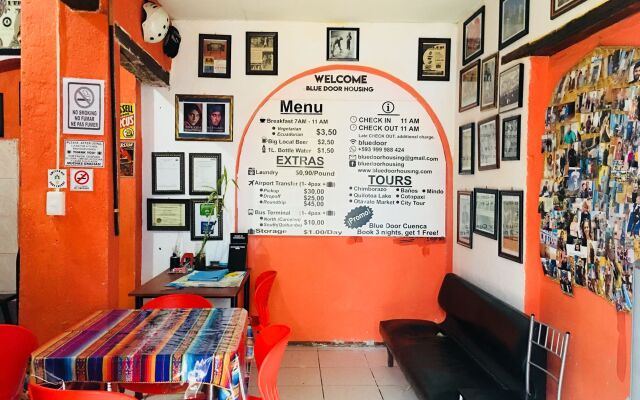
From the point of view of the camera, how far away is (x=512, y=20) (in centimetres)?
304

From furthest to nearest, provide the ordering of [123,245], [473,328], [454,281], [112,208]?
[123,245], [454,281], [473,328], [112,208]

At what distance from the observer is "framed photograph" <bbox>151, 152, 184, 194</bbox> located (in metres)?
Result: 4.05

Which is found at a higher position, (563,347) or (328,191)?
(328,191)

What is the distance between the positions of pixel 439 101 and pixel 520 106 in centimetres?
125

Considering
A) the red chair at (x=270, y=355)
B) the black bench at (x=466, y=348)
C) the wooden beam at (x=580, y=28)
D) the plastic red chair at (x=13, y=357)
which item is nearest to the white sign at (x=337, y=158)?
the black bench at (x=466, y=348)

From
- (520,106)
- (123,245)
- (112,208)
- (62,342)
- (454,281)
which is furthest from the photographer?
(123,245)

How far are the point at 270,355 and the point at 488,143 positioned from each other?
2323 mm

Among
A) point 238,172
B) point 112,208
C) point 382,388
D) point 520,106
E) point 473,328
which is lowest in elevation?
point 382,388

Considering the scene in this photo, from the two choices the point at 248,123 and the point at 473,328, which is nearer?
the point at 473,328

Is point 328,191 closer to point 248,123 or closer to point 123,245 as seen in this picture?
point 248,123

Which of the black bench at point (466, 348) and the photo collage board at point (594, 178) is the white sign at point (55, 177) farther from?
the photo collage board at point (594, 178)

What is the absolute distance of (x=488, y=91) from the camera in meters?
3.38

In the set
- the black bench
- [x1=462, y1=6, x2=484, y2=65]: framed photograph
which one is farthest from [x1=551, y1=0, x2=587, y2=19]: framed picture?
the black bench

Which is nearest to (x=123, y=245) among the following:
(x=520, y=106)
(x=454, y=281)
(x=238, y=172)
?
(x=238, y=172)
